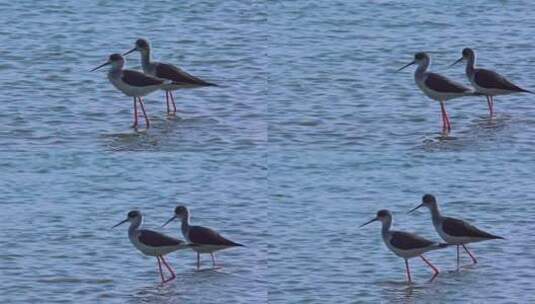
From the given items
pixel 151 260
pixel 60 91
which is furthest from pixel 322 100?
pixel 151 260

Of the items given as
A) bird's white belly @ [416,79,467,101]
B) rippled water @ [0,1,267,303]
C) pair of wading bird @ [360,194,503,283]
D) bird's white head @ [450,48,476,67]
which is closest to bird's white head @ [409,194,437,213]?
pair of wading bird @ [360,194,503,283]

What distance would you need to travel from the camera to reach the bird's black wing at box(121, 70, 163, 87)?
786 inches

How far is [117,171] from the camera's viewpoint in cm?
1888

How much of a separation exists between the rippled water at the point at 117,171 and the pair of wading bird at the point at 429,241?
1.10 m

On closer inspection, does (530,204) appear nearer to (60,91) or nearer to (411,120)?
(411,120)

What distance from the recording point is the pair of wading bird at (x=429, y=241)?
1647 centimetres

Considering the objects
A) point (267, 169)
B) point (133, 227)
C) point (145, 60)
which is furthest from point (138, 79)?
point (133, 227)

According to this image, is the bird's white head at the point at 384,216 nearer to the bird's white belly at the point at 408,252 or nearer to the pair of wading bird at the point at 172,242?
the bird's white belly at the point at 408,252

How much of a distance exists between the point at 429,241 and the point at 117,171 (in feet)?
11.8

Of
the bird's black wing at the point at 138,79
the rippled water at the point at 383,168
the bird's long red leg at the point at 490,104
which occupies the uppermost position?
the bird's black wing at the point at 138,79

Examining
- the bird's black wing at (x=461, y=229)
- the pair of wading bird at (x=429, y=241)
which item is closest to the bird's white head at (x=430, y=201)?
the pair of wading bird at (x=429, y=241)

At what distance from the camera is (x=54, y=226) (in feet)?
57.5

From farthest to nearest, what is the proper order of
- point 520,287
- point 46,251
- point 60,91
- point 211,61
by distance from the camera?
point 211,61 → point 60,91 → point 46,251 → point 520,287

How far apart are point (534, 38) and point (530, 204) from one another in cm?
631
